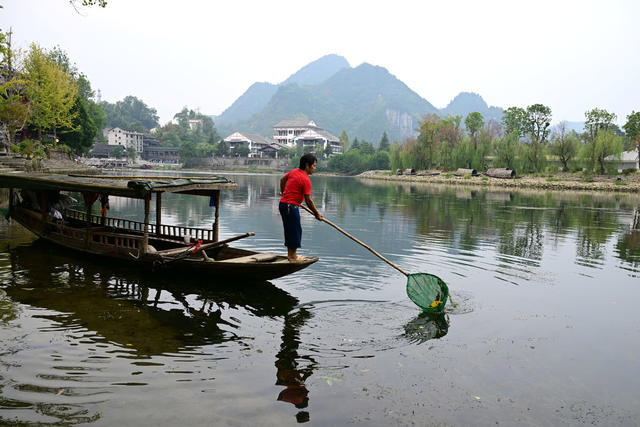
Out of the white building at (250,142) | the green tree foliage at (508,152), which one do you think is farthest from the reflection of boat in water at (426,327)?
the white building at (250,142)

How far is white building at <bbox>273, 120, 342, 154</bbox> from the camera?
128125 millimetres

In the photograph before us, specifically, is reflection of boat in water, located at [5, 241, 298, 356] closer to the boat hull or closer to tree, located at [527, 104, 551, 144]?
the boat hull

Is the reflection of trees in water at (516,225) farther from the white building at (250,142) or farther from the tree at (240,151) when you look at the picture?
the white building at (250,142)

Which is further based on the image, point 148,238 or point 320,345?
point 148,238

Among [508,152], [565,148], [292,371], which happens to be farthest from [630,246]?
[565,148]

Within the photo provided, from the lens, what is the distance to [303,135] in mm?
129875

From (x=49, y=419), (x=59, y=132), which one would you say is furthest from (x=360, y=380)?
(x=59, y=132)

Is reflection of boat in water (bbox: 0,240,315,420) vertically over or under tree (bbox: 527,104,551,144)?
under

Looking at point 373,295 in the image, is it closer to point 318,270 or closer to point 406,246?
point 318,270

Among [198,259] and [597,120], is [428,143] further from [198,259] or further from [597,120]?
[198,259]

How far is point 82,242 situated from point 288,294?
5604 millimetres

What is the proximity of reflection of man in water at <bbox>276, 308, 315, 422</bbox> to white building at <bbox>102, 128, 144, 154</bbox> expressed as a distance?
12214 centimetres

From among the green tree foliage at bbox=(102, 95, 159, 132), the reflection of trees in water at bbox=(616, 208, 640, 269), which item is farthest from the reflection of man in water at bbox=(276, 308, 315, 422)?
the green tree foliage at bbox=(102, 95, 159, 132)

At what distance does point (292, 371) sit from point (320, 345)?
94cm
